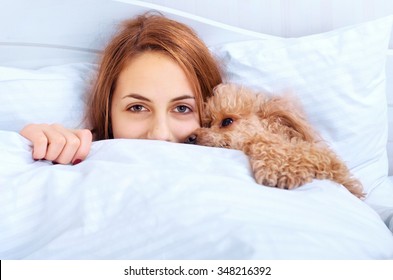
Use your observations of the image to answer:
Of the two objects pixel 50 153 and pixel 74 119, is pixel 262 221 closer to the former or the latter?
pixel 50 153

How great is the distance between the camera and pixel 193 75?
1346 millimetres

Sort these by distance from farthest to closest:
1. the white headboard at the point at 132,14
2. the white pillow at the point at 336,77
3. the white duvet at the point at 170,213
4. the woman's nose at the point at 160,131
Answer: the white headboard at the point at 132,14 → the white pillow at the point at 336,77 → the woman's nose at the point at 160,131 → the white duvet at the point at 170,213

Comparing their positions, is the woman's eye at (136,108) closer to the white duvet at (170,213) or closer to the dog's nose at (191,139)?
the dog's nose at (191,139)

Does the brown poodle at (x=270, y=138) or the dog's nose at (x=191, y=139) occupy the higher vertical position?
the brown poodle at (x=270, y=138)

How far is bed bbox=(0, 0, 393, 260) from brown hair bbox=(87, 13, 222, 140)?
10 cm

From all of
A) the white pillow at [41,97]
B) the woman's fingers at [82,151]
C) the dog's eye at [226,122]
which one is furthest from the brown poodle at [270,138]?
the white pillow at [41,97]

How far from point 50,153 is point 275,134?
22.0 inches

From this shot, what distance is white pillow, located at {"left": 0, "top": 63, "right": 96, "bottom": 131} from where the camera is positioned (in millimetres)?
1408

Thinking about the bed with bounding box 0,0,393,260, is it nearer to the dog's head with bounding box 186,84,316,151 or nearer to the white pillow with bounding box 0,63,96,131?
the white pillow with bounding box 0,63,96,131

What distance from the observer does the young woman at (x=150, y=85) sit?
4.16 feet

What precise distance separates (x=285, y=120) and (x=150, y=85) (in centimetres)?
38

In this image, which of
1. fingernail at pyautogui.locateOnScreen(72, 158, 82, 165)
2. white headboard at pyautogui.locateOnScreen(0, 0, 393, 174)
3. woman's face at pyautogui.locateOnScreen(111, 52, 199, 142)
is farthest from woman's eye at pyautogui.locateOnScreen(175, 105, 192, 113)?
white headboard at pyautogui.locateOnScreen(0, 0, 393, 174)

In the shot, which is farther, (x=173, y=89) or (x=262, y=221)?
(x=173, y=89)
